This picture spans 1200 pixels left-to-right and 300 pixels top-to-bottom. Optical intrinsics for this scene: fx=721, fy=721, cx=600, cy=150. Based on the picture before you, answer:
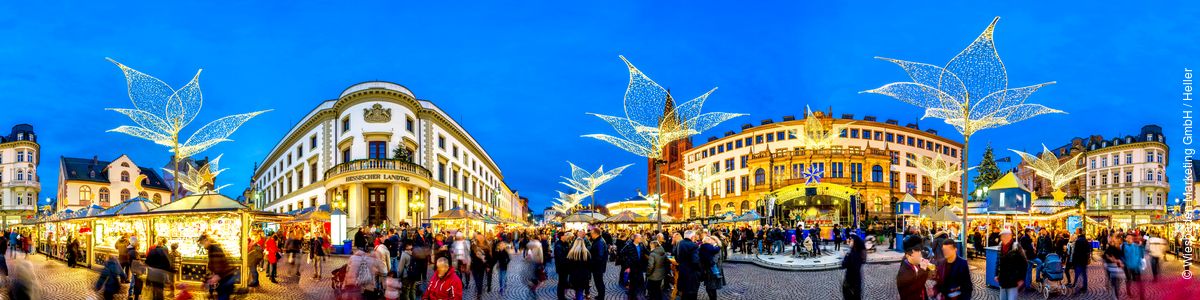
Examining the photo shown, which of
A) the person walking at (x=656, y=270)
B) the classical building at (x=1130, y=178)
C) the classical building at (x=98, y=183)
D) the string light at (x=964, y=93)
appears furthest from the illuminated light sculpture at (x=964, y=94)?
the classical building at (x=98, y=183)

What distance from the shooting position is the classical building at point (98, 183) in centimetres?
7706

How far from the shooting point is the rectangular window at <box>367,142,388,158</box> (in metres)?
43.8

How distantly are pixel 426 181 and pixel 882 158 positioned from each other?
49993 millimetres

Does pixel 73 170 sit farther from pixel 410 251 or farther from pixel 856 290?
pixel 856 290

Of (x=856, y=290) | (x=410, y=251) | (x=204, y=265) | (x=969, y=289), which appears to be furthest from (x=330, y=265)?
(x=969, y=289)

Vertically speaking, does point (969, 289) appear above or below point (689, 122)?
below

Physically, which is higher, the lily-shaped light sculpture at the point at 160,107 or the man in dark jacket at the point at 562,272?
the lily-shaped light sculpture at the point at 160,107

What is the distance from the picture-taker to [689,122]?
2216 cm

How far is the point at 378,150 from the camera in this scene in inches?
1729

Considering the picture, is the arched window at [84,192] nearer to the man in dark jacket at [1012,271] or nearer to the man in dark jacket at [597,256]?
the man in dark jacket at [597,256]

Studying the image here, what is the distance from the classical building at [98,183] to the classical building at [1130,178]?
10192 cm

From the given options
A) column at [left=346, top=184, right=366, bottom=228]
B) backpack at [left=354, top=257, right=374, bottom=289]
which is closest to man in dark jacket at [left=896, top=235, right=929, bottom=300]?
backpack at [left=354, top=257, right=374, bottom=289]

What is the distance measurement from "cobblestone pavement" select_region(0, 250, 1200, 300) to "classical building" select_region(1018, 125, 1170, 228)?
65.1m

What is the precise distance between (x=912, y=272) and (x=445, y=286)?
494 cm
